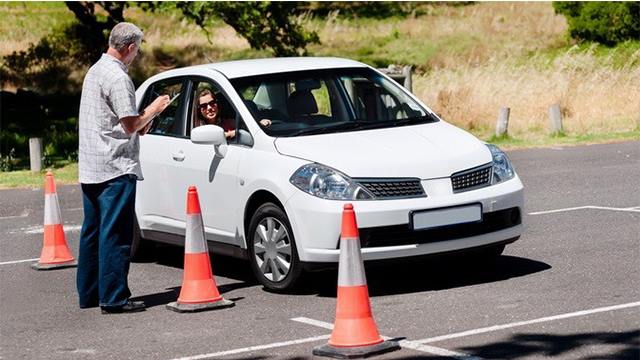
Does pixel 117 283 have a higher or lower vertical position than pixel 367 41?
lower

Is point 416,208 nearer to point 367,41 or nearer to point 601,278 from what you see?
point 601,278

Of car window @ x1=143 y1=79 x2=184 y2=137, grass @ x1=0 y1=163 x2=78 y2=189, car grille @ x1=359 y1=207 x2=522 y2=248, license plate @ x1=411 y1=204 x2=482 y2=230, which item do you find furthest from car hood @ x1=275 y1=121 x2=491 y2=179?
grass @ x1=0 y1=163 x2=78 y2=189

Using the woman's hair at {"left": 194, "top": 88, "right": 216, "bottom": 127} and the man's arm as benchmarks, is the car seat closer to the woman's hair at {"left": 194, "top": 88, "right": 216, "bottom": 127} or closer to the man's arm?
the woman's hair at {"left": 194, "top": 88, "right": 216, "bottom": 127}

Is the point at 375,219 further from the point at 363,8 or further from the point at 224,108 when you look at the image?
the point at 363,8

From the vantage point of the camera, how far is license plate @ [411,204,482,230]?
32.1ft

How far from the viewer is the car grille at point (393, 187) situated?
980 cm

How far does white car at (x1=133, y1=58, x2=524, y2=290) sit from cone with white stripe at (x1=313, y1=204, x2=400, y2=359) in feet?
5.24

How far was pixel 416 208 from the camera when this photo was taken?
9766mm

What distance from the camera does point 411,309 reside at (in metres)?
9.40

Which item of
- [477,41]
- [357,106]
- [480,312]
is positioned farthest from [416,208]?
[477,41]

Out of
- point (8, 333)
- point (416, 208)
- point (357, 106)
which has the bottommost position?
point (8, 333)

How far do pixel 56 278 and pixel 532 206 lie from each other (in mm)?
5452

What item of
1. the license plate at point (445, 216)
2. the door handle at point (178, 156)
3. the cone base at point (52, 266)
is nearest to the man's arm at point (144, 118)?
the door handle at point (178, 156)

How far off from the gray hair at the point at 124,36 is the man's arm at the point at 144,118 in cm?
46
